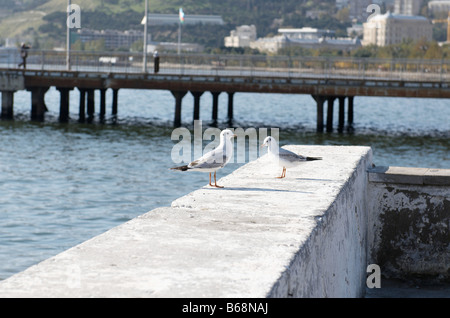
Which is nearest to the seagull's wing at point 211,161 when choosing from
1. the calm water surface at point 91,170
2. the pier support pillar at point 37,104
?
the calm water surface at point 91,170

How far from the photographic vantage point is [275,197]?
8.07 metres

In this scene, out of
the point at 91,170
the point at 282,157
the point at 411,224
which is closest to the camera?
the point at 282,157

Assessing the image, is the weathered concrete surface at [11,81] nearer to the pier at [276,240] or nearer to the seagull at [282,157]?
the pier at [276,240]

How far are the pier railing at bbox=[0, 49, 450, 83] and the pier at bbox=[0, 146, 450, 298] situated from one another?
30.2 m

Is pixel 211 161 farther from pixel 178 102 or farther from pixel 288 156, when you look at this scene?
A: pixel 178 102

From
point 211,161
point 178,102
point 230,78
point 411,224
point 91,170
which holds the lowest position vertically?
point 91,170

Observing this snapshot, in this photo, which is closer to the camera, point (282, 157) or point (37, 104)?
point (282, 157)

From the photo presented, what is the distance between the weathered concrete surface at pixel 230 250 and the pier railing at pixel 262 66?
3263 cm

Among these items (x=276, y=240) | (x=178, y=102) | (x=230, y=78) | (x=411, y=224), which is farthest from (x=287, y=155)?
(x=178, y=102)

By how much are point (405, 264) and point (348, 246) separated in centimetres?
234

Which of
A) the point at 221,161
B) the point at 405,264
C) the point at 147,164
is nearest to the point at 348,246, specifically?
the point at 221,161

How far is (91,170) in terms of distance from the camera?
85.7 ft

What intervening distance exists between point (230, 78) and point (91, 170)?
14.7 m

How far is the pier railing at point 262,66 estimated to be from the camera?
41.9m
